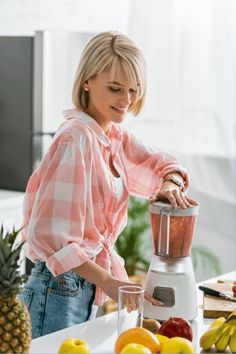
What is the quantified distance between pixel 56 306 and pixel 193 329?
39 cm

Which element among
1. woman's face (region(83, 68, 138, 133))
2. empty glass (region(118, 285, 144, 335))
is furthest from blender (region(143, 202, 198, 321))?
woman's face (region(83, 68, 138, 133))

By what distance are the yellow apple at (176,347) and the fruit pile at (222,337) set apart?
12cm

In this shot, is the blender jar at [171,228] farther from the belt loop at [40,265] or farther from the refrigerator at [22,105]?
the refrigerator at [22,105]

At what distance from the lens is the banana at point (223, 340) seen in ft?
6.15

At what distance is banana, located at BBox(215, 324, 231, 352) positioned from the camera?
1.87 m

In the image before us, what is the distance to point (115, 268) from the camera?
2.36m

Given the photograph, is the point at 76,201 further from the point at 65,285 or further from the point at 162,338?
the point at 162,338

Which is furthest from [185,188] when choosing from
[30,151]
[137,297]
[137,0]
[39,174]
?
[137,0]

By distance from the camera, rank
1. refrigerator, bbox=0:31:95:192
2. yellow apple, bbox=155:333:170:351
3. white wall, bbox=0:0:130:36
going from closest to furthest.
Answer: yellow apple, bbox=155:333:170:351 < refrigerator, bbox=0:31:95:192 < white wall, bbox=0:0:130:36

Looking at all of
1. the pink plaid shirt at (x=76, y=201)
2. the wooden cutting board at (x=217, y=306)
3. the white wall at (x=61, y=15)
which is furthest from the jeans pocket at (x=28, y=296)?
the white wall at (x=61, y=15)

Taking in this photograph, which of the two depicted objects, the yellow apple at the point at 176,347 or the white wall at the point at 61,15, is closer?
the yellow apple at the point at 176,347

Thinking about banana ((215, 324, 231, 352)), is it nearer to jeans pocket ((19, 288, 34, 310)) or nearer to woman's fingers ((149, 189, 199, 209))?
woman's fingers ((149, 189, 199, 209))

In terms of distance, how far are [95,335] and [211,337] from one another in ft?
0.98

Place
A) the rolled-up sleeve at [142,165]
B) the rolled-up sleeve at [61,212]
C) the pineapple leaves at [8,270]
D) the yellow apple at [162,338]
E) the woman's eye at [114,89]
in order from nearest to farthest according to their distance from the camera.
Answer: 1. the pineapple leaves at [8,270]
2. the yellow apple at [162,338]
3. the rolled-up sleeve at [61,212]
4. the woman's eye at [114,89]
5. the rolled-up sleeve at [142,165]
